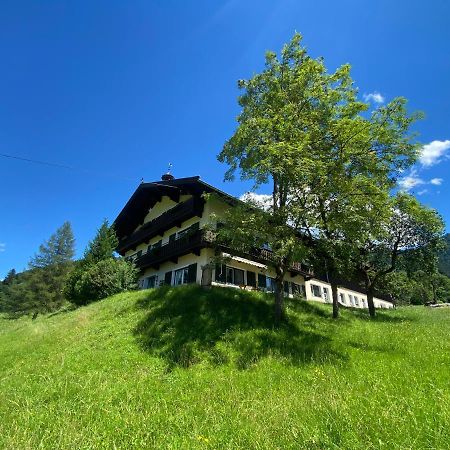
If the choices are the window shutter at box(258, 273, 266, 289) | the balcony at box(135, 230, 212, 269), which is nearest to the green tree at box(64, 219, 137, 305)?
the balcony at box(135, 230, 212, 269)

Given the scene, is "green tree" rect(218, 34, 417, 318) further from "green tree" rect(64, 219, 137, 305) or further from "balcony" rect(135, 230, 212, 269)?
"green tree" rect(64, 219, 137, 305)

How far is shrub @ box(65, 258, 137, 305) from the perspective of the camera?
91.5ft

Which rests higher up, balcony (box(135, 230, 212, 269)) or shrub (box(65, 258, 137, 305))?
balcony (box(135, 230, 212, 269))

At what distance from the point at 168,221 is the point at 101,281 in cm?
767

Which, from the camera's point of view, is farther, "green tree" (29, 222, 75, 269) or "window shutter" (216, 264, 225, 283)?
"green tree" (29, 222, 75, 269)

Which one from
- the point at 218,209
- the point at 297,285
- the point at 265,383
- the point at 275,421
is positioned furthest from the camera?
the point at 297,285

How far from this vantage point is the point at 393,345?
518 inches

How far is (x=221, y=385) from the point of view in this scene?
10156mm

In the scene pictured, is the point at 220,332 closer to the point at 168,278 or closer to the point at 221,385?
the point at 221,385

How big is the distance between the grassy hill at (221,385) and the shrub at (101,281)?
29.0 feet

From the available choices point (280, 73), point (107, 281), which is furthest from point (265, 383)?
point (107, 281)

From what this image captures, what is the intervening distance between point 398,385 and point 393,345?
17.3 ft

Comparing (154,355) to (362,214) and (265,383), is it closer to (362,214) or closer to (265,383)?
(265,383)

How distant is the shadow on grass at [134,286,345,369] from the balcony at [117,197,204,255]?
7233 mm
